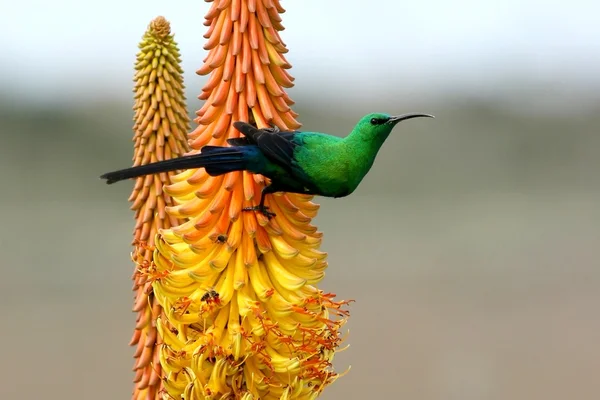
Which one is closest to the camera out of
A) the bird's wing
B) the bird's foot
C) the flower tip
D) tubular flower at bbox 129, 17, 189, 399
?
the bird's wing

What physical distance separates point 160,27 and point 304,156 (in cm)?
193

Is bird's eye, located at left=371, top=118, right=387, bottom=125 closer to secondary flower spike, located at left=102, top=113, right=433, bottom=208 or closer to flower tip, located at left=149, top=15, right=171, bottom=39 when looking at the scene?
secondary flower spike, located at left=102, top=113, right=433, bottom=208

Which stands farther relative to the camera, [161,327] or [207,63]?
[207,63]

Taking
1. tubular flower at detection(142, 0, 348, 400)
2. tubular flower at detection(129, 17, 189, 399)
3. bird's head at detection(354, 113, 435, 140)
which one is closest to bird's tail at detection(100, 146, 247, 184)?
tubular flower at detection(142, 0, 348, 400)

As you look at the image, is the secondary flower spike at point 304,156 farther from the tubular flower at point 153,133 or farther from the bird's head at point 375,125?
the tubular flower at point 153,133

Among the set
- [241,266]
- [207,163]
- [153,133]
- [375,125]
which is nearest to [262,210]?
[241,266]

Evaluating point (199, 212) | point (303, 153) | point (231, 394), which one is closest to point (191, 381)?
point (231, 394)

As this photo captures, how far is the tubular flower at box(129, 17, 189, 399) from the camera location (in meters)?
6.56

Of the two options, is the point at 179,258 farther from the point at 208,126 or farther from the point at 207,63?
the point at 207,63

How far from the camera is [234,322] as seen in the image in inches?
219

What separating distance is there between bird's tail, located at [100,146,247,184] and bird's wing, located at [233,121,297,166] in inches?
4.6

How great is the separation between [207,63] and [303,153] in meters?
1.00

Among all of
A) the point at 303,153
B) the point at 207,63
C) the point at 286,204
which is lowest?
the point at 286,204

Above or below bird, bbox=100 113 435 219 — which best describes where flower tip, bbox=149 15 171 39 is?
above
